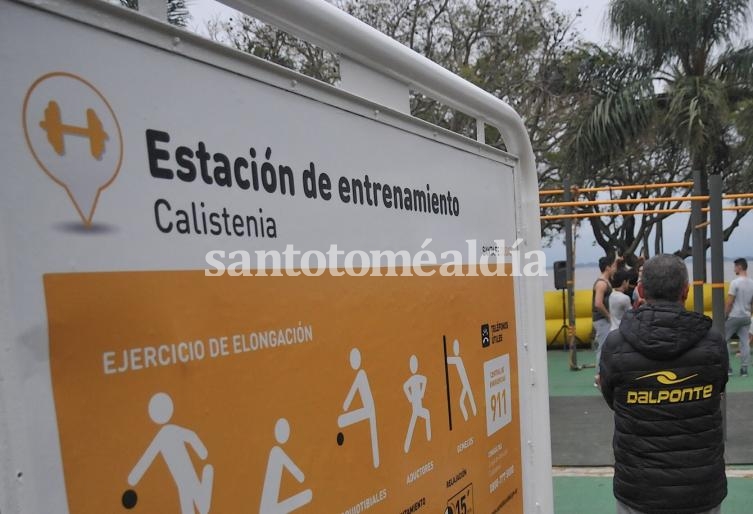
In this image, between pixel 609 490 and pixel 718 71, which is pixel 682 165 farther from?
pixel 609 490


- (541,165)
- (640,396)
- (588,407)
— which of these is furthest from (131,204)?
(541,165)

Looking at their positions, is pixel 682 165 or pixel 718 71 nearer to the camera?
pixel 718 71

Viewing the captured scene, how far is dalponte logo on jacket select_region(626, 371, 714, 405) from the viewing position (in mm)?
2820

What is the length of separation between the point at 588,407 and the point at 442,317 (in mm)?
6788

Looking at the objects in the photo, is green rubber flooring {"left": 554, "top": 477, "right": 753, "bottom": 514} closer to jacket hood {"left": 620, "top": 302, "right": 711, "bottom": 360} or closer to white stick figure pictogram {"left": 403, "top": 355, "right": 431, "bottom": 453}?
jacket hood {"left": 620, "top": 302, "right": 711, "bottom": 360}

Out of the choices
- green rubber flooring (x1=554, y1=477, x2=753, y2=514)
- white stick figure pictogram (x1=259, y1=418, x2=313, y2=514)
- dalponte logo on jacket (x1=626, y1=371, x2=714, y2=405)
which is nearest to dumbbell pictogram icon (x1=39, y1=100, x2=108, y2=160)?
white stick figure pictogram (x1=259, y1=418, x2=313, y2=514)

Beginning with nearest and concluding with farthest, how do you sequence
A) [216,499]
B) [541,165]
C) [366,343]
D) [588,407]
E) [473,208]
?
[216,499] < [366,343] < [473,208] < [588,407] < [541,165]

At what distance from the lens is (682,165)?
18750 mm

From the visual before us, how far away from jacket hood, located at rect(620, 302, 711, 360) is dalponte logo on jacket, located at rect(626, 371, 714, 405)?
8cm

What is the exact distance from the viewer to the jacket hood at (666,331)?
9.20 feet

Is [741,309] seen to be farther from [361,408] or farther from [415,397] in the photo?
[361,408]

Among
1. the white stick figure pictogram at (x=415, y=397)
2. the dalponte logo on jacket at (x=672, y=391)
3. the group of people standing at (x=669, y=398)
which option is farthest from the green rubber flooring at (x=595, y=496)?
the white stick figure pictogram at (x=415, y=397)

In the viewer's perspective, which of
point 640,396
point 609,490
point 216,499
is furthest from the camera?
point 609,490

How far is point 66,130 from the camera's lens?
1.10 metres
